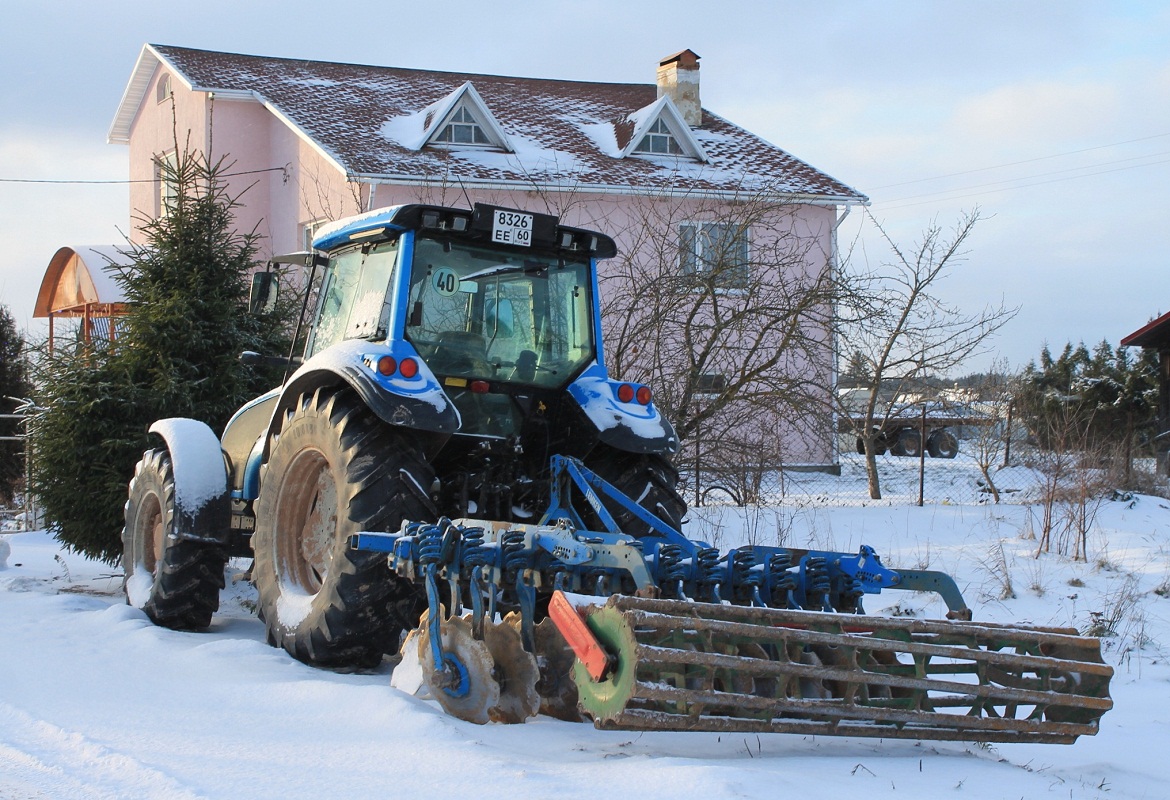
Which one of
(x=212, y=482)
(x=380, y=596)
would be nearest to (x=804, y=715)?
(x=380, y=596)

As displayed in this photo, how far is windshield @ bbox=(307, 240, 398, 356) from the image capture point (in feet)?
20.6

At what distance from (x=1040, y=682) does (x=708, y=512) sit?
7.31m

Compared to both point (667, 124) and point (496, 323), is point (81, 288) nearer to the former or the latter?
point (667, 124)

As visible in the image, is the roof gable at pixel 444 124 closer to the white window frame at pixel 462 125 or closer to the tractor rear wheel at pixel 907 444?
the white window frame at pixel 462 125

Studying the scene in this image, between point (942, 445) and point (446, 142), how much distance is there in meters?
15.3

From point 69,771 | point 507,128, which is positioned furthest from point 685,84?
point 69,771

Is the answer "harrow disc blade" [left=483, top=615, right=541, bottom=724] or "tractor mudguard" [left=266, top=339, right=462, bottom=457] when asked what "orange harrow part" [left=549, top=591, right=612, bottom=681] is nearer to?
"harrow disc blade" [left=483, top=615, right=541, bottom=724]

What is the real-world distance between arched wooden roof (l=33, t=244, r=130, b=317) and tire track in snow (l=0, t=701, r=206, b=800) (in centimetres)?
1405

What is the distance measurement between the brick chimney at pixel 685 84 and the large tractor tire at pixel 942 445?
408 inches

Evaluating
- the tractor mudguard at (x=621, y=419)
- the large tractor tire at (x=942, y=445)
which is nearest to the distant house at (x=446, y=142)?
the large tractor tire at (x=942, y=445)

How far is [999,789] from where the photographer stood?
4066 millimetres

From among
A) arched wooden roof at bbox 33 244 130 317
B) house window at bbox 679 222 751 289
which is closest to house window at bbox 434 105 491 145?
arched wooden roof at bbox 33 244 130 317

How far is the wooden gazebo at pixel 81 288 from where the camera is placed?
18.5m

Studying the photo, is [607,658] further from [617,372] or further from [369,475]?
[617,372]
